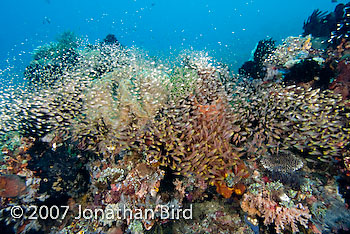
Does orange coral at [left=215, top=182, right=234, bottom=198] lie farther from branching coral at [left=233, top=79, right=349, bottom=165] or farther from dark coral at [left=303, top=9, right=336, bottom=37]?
dark coral at [left=303, top=9, right=336, bottom=37]

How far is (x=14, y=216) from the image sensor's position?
5141 millimetres

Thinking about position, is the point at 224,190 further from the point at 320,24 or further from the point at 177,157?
the point at 320,24

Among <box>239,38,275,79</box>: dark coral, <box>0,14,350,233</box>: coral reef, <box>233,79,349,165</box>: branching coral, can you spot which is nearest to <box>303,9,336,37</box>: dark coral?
<box>239,38,275,79</box>: dark coral

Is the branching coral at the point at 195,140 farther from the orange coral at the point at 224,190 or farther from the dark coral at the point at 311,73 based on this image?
the dark coral at the point at 311,73

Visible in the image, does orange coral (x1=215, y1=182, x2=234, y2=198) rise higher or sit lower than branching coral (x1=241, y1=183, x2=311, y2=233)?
higher

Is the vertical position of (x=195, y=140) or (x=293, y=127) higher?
(x=293, y=127)

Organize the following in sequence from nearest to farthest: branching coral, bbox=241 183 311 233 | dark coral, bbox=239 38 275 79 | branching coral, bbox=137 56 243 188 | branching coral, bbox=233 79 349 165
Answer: branching coral, bbox=241 183 311 233 < branching coral, bbox=137 56 243 188 < branching coral, bbox=233 79 349 165 < dark coral, bbox=239 38 275 79

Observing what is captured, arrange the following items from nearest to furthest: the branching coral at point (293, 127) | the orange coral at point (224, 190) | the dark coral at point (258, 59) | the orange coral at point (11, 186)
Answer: the orange coral at point (224, 190) → the branching coral at point (293, 127) → the orange coral at point (11, 186) → the dark coral at point (258, 59)

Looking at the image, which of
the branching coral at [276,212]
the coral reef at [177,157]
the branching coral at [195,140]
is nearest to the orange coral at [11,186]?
the coral reef at [177,157]

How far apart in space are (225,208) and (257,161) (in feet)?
5.15

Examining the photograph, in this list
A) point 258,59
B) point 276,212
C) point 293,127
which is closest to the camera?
point 276,212

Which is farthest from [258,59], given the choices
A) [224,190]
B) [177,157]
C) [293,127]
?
[177,157]

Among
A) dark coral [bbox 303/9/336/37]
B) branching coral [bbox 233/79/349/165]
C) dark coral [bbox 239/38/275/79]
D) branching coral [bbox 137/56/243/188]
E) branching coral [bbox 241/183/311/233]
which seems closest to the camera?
branching coral [bbox 241/183/311/233]

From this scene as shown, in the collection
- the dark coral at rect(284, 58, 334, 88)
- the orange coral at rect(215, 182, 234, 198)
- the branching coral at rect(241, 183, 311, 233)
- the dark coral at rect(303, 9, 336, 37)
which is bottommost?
the branching coral at rect(241, 183, 311, 233)
